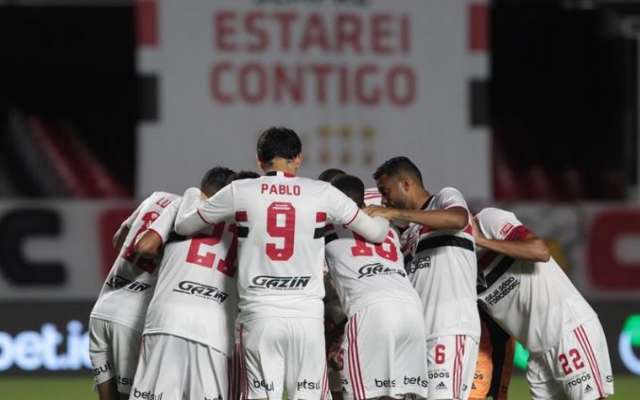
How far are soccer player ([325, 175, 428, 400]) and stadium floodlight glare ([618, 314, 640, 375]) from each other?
18.3 feet

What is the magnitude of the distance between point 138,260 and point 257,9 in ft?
16.2

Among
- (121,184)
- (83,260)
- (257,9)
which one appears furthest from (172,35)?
(121,184)

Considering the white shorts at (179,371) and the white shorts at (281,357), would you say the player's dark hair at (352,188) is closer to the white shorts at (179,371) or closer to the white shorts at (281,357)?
the white shorts at (281,357)

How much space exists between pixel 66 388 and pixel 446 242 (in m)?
4.85

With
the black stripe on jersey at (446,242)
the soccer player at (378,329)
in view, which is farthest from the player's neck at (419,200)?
the soccer player at (378,329)

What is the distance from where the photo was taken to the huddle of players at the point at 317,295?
716cm

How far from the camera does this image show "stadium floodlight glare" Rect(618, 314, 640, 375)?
1269 centimetres

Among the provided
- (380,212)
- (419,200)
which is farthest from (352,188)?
(419,200)

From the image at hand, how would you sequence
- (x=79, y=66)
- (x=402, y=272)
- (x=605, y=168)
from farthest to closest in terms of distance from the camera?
(x=79, y=66), (x=605, y=168), (x=402, y=272)

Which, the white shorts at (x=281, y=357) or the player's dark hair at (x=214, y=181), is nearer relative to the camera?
the white shorts at (x=281, y=357)

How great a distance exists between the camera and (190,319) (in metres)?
7.37

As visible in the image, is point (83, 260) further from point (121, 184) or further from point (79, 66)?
point (79, 66)

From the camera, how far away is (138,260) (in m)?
7.82

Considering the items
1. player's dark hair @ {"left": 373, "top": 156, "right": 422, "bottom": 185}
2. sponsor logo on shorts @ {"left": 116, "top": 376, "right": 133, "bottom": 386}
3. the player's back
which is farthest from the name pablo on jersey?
sponsor logo on shorts @ {"left": 116, "top": 376, "right": 133, "bottom": 386}
